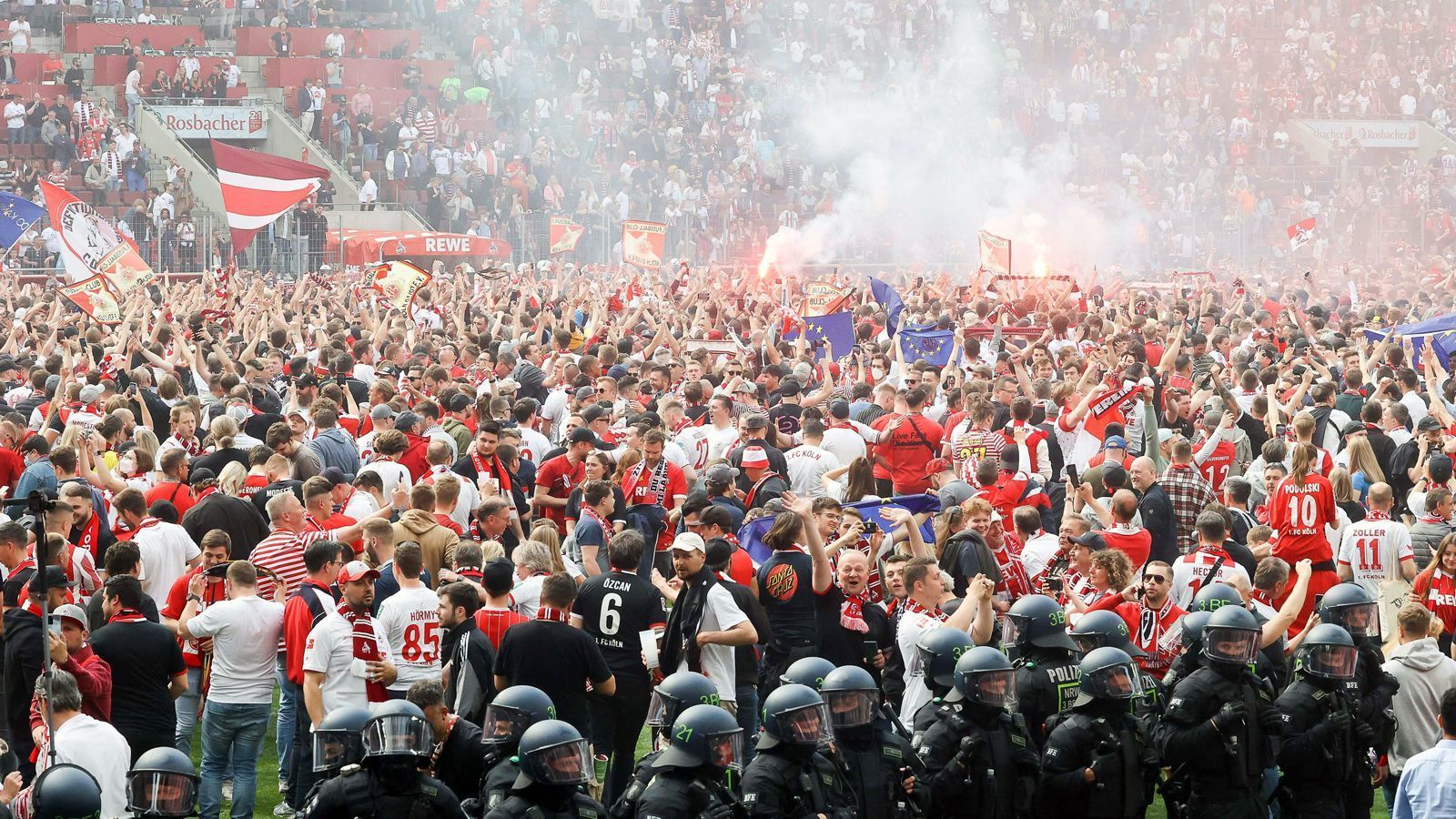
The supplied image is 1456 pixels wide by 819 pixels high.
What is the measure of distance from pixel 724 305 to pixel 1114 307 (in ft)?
14.1

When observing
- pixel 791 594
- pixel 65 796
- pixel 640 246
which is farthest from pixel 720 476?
pixel 640 246

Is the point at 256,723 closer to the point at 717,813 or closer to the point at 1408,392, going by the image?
the point at 717,813

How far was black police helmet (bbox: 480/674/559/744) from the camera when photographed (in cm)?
635

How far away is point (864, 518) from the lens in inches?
378

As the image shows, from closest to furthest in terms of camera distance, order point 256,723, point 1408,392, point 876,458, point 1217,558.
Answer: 1. point 256,723
2. point 1217,558
3. point 876,458
4. point 1408,392

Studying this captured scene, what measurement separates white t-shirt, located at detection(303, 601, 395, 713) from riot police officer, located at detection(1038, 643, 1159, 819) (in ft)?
8.94

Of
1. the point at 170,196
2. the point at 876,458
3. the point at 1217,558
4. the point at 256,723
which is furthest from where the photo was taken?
the point at 170,196

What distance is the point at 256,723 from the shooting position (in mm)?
7938

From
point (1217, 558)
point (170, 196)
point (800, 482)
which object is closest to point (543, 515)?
point (800, 482)

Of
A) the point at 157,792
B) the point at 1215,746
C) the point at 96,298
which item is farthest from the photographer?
the point at 96,298

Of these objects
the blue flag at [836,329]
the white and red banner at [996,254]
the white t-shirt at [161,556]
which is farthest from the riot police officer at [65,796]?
the white and red banner at [996,254]

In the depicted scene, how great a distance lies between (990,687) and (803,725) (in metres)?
0.83

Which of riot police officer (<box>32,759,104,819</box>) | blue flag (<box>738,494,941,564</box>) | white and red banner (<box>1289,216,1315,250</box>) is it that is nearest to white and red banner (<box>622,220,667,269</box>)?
white and red banner (<box>1289,216,1315,250</box>)

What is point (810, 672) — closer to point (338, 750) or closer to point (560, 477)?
point (338, 750)
